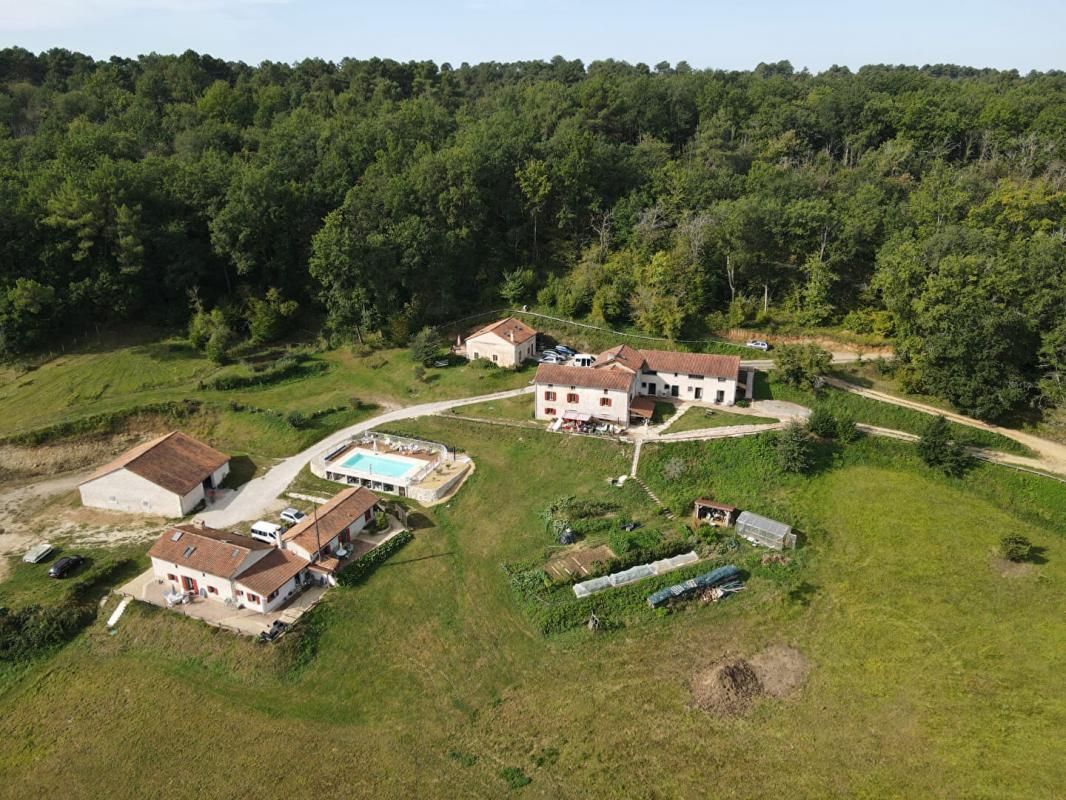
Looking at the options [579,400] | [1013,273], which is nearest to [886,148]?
[1013,273]

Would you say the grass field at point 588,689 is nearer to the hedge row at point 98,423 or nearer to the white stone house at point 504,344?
the white stone house at point 504,344

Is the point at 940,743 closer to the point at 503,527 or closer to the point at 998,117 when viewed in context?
the point at 503,527

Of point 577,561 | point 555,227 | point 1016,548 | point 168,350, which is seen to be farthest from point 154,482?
point 1016,548

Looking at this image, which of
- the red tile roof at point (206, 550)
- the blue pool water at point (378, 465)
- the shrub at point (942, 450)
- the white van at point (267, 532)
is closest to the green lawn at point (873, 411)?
the shrub at point (942, 450)

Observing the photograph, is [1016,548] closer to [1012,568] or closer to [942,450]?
[1012,568]

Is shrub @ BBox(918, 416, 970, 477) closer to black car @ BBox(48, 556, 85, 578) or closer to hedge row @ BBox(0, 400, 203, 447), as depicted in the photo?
black car @ BBox(48, 556, 85, 578)

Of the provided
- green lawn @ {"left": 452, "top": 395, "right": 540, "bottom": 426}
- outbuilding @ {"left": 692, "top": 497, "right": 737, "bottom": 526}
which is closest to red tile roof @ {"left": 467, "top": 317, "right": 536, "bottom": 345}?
green lawn @ {"left": 452, "top": 395, "right": 540, "bottom": 426}
